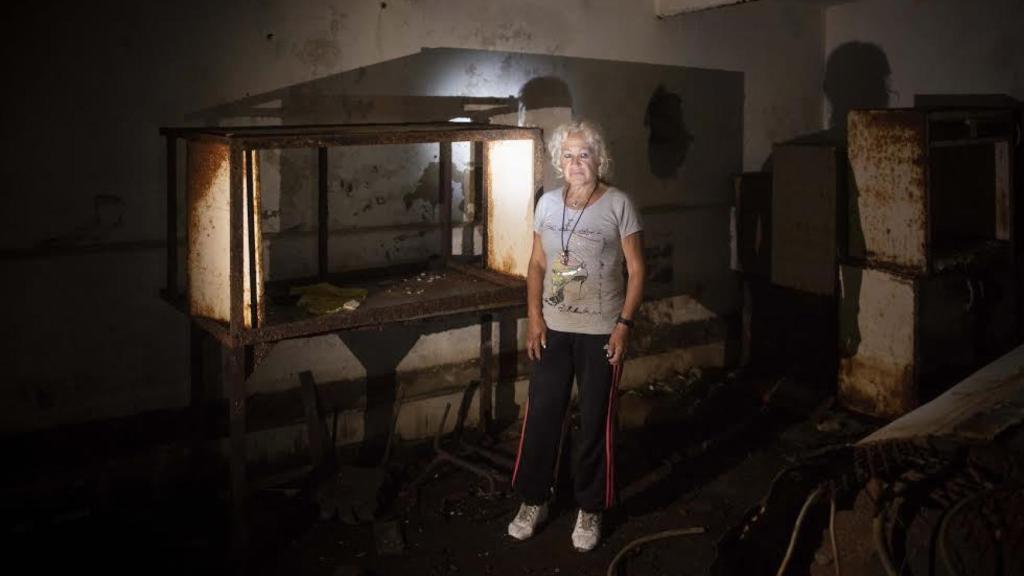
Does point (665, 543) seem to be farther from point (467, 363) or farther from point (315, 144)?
point (315, 144)

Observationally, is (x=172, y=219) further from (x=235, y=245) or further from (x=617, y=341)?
(x=617, y=341)

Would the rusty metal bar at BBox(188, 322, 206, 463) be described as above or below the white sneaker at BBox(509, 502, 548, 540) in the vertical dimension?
above

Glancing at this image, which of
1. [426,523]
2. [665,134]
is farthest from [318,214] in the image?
[665,134]

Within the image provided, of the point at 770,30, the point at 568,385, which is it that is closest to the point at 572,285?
the point at 568,385

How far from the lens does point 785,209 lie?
22.1 ft

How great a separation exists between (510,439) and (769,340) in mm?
2418

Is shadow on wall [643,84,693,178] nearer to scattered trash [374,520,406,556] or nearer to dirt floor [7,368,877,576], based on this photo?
dirt floor [7,368,877,576]

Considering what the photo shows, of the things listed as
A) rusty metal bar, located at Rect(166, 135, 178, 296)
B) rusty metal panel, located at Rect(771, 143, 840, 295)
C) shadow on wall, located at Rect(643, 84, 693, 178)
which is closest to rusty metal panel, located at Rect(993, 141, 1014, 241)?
rusty metal panel, located at Rect(771, 143, 840, 295)

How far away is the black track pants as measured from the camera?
14.5 feet

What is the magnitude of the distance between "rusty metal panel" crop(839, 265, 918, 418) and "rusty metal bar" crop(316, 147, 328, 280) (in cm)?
333

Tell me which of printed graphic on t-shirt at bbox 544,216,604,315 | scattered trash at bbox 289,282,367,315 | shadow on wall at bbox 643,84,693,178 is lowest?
scattered trash at bbox 289,282,367,315

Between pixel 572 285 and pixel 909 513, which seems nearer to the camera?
pixel 909 513

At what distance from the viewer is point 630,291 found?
438 centimetres

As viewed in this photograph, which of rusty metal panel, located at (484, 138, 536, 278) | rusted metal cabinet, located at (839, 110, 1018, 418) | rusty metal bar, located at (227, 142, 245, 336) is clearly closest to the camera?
rusty metal bar, located at (227, 142, 245, 336)
